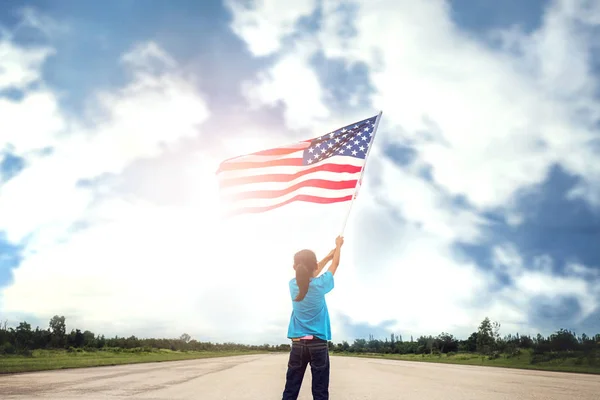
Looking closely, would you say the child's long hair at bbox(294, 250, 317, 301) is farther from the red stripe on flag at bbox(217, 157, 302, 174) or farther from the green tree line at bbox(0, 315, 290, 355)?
the green tree line at bbox(0, 315, 290, 355)

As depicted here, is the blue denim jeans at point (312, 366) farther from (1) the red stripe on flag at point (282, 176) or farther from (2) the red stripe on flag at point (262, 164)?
(2) the red stripe on flag at point (262, 164)

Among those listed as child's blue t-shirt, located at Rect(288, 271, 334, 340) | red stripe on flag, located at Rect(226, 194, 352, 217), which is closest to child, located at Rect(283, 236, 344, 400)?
child's blue t-shirt, located at Rect(288, 271, 334, 340)

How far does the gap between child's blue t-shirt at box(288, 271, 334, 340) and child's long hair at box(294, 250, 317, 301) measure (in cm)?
7

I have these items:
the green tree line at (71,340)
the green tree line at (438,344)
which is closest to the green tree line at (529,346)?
the green tree line at (438,344)

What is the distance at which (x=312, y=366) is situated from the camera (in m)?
4.85

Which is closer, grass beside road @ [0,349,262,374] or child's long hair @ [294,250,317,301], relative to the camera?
child's long hair @ [294,250,317,301]

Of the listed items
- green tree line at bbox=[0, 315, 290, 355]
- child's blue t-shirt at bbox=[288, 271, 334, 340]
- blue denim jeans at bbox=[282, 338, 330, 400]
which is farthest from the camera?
green tree line at bbox=[0, 315, 290, 355]

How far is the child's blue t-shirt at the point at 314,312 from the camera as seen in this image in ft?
16.1

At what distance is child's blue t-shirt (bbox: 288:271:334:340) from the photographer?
16.1 ft

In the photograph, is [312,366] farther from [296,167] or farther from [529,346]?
[529,346]

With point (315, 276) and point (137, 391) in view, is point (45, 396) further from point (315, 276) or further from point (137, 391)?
point (315, 276)

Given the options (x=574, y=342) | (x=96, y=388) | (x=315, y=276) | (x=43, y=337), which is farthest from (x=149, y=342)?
(x=315, y=276)

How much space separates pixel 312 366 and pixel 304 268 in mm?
943

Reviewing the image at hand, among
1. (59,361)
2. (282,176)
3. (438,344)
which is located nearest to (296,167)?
(282,176)
